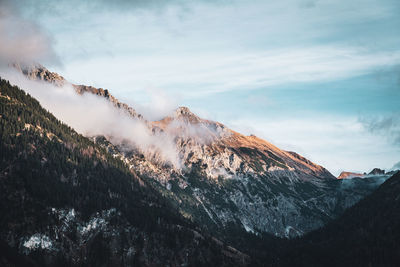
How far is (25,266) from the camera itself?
19988 centimetres

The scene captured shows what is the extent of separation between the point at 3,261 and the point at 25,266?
11.7m

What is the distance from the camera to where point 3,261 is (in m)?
193
